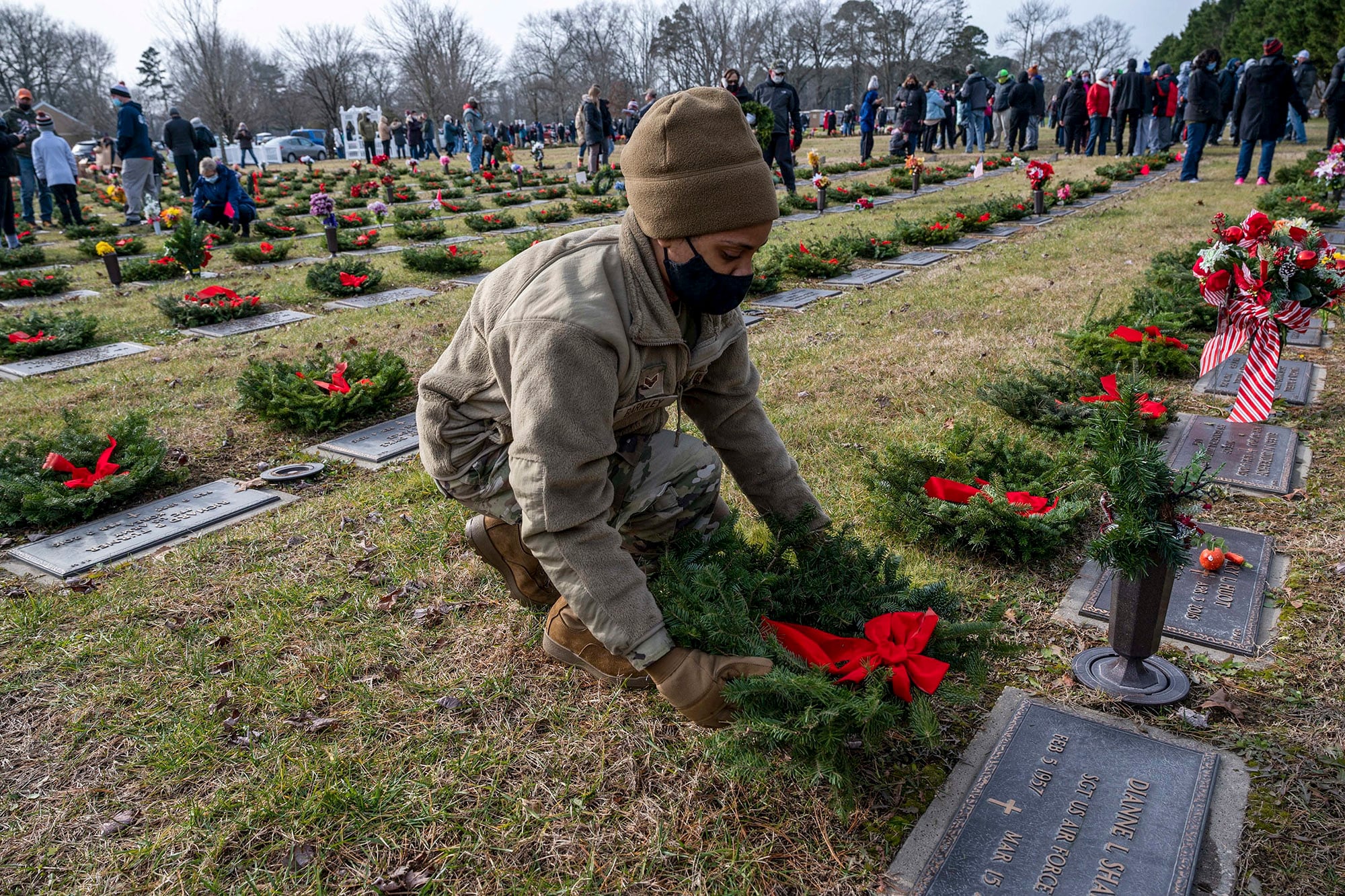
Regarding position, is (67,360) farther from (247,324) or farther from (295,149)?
(295,149)

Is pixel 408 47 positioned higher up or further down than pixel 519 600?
higher up

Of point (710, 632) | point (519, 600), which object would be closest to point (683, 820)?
point (710, 632)

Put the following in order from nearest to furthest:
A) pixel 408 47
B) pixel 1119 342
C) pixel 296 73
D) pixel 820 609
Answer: pixel 820 609 < pixel 1119 342 < pixel 408 47 < pixel 296 73

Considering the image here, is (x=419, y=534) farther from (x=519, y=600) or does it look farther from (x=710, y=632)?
(x=710, y=632)

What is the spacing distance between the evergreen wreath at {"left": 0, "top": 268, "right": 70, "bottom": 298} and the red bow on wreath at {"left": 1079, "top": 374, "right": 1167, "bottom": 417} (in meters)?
10.1

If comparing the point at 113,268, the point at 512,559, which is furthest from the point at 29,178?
the point at 512,559

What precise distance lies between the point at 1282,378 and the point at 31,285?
1115 cm

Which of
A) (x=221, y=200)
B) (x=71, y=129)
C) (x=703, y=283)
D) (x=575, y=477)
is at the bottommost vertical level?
(x=575, y=477)

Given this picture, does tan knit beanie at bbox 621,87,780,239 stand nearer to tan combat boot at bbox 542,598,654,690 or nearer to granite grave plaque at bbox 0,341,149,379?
tan combat boot at bbox 542,598,654,690

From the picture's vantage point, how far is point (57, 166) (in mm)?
14477

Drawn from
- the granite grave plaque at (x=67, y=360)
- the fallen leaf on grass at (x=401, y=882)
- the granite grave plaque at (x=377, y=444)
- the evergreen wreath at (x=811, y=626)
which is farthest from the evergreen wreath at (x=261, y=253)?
the fallen leaf on grass at (x=401, y=882)

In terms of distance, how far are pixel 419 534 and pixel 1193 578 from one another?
3.01m

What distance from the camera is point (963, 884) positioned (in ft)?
6.23

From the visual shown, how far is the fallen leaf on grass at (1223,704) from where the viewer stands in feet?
7.95
